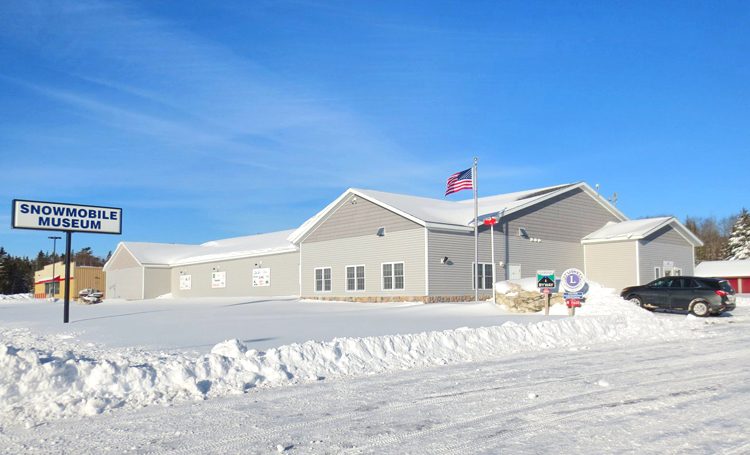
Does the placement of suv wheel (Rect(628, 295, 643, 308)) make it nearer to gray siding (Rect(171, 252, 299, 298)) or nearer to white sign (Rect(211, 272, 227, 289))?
gray siding (Rect(171, 252, 299, 298))

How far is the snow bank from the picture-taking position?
7797mm

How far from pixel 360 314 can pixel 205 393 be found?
1317 centimetres

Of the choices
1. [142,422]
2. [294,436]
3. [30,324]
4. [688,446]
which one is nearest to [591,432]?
[688,446]

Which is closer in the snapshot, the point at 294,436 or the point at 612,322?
the point at 294,436

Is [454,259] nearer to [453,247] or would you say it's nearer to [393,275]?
[453,247]

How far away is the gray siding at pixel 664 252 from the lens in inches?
1275

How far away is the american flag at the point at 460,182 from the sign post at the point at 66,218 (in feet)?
45.2

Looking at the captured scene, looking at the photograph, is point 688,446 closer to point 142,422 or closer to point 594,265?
point 142,422

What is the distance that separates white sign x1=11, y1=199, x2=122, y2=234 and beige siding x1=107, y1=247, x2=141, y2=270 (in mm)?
29971

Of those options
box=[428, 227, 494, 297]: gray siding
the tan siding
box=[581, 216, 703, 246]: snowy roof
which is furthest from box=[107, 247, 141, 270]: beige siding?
box=[581, 216, 703, 246]: snowy roof

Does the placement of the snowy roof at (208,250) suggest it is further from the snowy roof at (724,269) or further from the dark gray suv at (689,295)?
the snowy roof at (724,269)

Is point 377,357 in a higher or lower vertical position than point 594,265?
lower

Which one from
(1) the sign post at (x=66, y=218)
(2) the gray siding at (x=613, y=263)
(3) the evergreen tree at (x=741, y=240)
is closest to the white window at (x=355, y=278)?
(1) the sign post at (x=66, y=218)

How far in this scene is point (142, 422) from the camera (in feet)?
22.6
